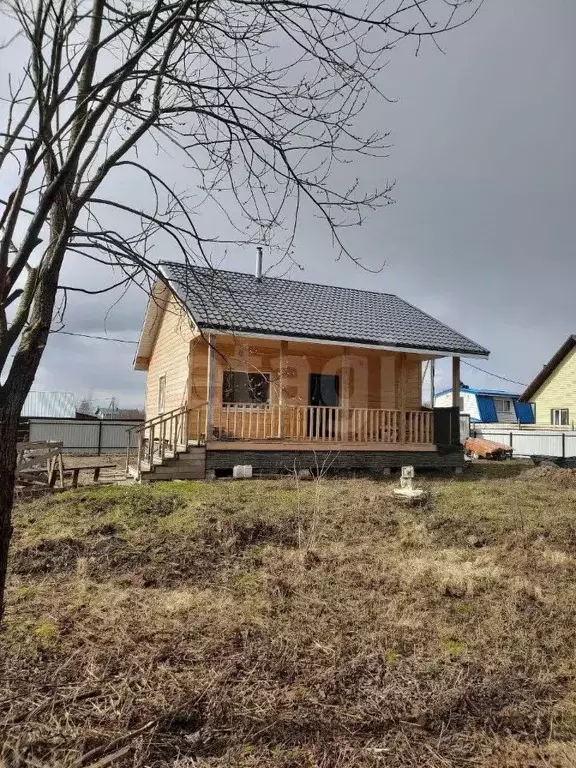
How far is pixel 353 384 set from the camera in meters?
16.8

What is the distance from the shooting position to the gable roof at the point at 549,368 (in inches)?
1293

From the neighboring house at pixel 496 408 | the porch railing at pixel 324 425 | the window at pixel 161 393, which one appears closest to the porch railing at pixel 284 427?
the porch railing at pixel 324 425

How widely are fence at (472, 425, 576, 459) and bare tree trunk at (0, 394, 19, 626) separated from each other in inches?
948

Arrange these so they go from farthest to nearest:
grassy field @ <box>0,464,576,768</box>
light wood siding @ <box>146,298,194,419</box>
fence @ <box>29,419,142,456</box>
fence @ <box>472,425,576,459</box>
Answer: fence @ <box>29,419,142,456</box>, fence @ <box>472,425,576,459</box>, light wood siding @ <box>146,298,194,419</box>, grassy field @ <box>0,464,576,768</box>

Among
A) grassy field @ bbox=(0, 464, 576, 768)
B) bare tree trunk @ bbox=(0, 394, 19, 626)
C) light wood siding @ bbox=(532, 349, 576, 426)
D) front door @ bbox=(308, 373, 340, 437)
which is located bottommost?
grassy field @ bbox=(0, 464, 576, 768)

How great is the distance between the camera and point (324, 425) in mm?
13992

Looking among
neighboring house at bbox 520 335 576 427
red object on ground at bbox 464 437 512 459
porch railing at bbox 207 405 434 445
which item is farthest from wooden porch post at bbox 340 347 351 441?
neighboring house at bbox 520 335 576 427

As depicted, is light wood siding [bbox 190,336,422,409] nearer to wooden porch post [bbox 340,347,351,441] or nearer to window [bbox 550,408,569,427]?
wooden porch post [bbox 340,347,351,441]

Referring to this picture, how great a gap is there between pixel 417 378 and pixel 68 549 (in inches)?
516

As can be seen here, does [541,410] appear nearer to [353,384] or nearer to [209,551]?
[353,384]

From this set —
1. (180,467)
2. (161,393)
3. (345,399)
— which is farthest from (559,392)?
(180,467)

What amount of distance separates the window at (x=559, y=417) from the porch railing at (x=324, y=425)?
21.7 m

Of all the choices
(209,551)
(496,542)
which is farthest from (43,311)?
(496,542)

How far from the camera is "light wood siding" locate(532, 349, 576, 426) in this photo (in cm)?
3294
